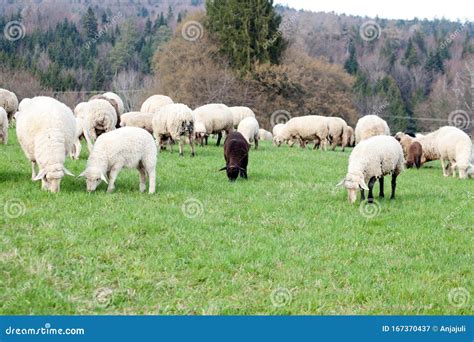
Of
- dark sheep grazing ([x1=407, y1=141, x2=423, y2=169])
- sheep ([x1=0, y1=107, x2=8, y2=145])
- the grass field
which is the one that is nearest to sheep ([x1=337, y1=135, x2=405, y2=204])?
the grass field

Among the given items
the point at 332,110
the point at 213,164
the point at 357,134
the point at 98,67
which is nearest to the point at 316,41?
the point at 98,67

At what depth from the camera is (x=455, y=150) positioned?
64.8 ft

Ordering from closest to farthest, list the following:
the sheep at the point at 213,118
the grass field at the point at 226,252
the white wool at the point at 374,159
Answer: the grass field at the point at 226,252
the white wool at the point at 374,159
the sheep at the point at 213,118

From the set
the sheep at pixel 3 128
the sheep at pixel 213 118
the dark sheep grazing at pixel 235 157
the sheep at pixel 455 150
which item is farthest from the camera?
the sheep at pixel 213 118

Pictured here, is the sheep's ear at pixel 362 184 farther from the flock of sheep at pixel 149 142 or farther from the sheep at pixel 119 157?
the sheep at pixel 119 157

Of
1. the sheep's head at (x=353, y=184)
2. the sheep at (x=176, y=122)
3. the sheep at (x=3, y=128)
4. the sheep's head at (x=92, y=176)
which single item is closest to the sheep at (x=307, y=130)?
the sheep at (x=176, y=122)

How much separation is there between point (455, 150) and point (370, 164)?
30.4ft

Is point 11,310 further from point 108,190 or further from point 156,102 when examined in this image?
point 156,102

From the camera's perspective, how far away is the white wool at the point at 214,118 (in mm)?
23000

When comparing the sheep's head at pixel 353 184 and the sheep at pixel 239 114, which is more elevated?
the sheep at pixel 239 114

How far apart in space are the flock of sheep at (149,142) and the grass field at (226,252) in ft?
1.72

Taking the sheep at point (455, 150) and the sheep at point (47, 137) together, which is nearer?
the sheep at point (47, 137)

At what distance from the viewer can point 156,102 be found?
26.1 meters

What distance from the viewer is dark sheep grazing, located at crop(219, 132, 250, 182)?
14.4 m
